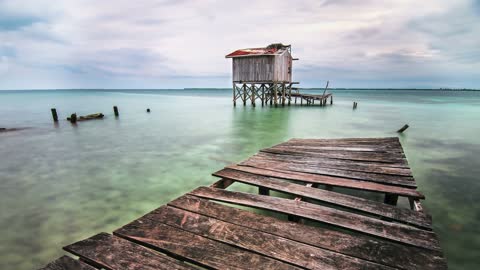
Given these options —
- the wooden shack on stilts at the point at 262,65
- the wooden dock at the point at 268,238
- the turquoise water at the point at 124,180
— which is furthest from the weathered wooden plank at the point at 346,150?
the wooden shack on stilts at the point at 262,65

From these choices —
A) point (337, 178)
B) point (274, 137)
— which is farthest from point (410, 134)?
point (337, 178)

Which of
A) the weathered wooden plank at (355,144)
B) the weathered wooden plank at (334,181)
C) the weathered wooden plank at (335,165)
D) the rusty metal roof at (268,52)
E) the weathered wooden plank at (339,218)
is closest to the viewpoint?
the weathered wooden plank at (339,218)

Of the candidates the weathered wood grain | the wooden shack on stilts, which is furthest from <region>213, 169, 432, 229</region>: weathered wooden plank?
the wooden shack on stilts

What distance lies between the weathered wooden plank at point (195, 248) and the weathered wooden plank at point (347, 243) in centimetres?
41

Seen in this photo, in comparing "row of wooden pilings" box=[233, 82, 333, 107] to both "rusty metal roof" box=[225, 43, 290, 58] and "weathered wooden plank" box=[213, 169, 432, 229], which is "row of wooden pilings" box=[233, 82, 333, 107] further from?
"weathered wooden plank" box=[213, 169, 432, 229]

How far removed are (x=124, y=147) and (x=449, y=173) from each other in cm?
1221

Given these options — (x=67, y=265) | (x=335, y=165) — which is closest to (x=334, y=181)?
(x=335, y=165)

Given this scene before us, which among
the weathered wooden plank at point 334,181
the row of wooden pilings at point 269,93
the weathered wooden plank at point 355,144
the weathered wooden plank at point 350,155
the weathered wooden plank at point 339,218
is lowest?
the weathered wooden plank at point 339,218

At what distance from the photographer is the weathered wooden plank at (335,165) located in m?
4.39

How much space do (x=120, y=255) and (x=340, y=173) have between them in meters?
3.62

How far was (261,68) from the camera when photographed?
93.5 ft

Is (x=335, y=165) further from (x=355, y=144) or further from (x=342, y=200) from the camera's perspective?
(x=355, y=144)

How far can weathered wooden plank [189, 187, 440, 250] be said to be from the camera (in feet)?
8.00

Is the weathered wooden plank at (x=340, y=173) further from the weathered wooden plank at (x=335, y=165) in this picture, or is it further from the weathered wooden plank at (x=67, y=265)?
the weathered wooden plank at (x=67, y=265)
